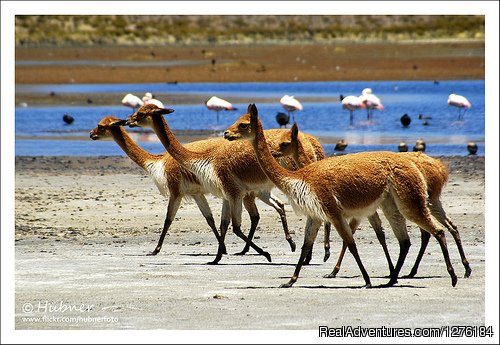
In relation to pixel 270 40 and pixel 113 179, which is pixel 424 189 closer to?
pixel 113 179

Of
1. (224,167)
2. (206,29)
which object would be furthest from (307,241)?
(206,29)

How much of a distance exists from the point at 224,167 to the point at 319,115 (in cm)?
1888

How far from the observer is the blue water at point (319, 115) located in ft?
86.0

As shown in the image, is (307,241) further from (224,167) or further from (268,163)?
(224,167)

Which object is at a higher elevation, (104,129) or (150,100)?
(150,100)

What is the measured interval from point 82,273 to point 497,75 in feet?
16.3

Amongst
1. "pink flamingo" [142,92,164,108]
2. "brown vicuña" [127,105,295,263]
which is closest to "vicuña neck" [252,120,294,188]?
"brown vicuña" [127,105,295,263]

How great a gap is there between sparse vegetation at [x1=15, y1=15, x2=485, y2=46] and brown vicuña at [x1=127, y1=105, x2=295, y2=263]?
30.3 m

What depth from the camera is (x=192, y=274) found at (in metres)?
12.8

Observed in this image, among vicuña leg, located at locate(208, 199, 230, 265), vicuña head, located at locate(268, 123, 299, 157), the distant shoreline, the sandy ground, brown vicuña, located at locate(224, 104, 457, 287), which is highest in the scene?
the distant shoreline

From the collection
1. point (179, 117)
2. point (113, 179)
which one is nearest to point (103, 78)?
point (179, 117)

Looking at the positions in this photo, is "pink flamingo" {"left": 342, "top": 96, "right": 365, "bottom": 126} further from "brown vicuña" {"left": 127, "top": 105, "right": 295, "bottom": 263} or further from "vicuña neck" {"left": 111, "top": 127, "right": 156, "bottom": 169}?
"brown vicuña" {"left": 127, "top": 105, "right": 295, "bottom": 263}

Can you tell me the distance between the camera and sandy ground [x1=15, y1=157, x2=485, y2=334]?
1035 cm

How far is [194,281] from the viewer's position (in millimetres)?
12305
